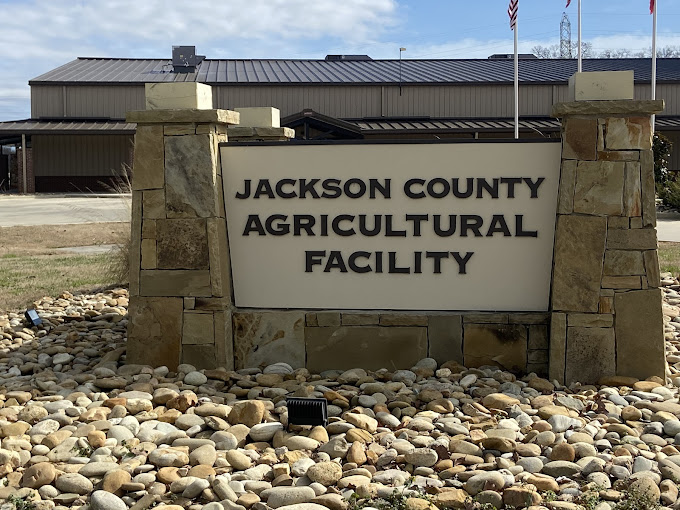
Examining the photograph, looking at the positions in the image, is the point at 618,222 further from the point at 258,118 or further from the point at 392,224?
the point at 258,118

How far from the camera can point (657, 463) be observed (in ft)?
14.7

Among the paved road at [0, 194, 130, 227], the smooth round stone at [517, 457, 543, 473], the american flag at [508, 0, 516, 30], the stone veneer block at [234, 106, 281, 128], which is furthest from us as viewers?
the paved road at [0, 194, 130, 227]

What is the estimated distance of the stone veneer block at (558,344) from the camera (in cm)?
624

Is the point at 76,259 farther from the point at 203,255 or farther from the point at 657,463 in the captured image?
the point at 657,463

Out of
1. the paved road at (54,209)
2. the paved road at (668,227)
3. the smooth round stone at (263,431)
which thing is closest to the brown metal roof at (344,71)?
the paved road at (54,209)

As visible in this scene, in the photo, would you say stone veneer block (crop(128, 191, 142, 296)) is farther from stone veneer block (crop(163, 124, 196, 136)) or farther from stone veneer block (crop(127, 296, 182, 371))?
stone veneer block (crop(163, 124, 196, 136))

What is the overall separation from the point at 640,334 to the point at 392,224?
6.78 feet

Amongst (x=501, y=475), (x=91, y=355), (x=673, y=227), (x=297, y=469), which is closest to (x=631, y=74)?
(x=501, y=475)

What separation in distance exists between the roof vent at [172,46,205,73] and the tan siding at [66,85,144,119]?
2328mm

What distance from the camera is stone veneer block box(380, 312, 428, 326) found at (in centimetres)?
657

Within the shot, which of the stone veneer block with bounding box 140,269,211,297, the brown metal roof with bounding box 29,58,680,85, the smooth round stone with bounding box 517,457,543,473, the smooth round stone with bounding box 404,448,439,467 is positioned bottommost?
the smooth round stone with bounding box 517,457,543,473

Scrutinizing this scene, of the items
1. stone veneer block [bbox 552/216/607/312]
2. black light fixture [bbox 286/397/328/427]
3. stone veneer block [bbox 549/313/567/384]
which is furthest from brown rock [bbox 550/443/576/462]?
stone veneer block [bbox 552/216/607/312]

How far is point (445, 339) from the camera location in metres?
6.56

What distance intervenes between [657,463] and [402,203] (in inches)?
114
